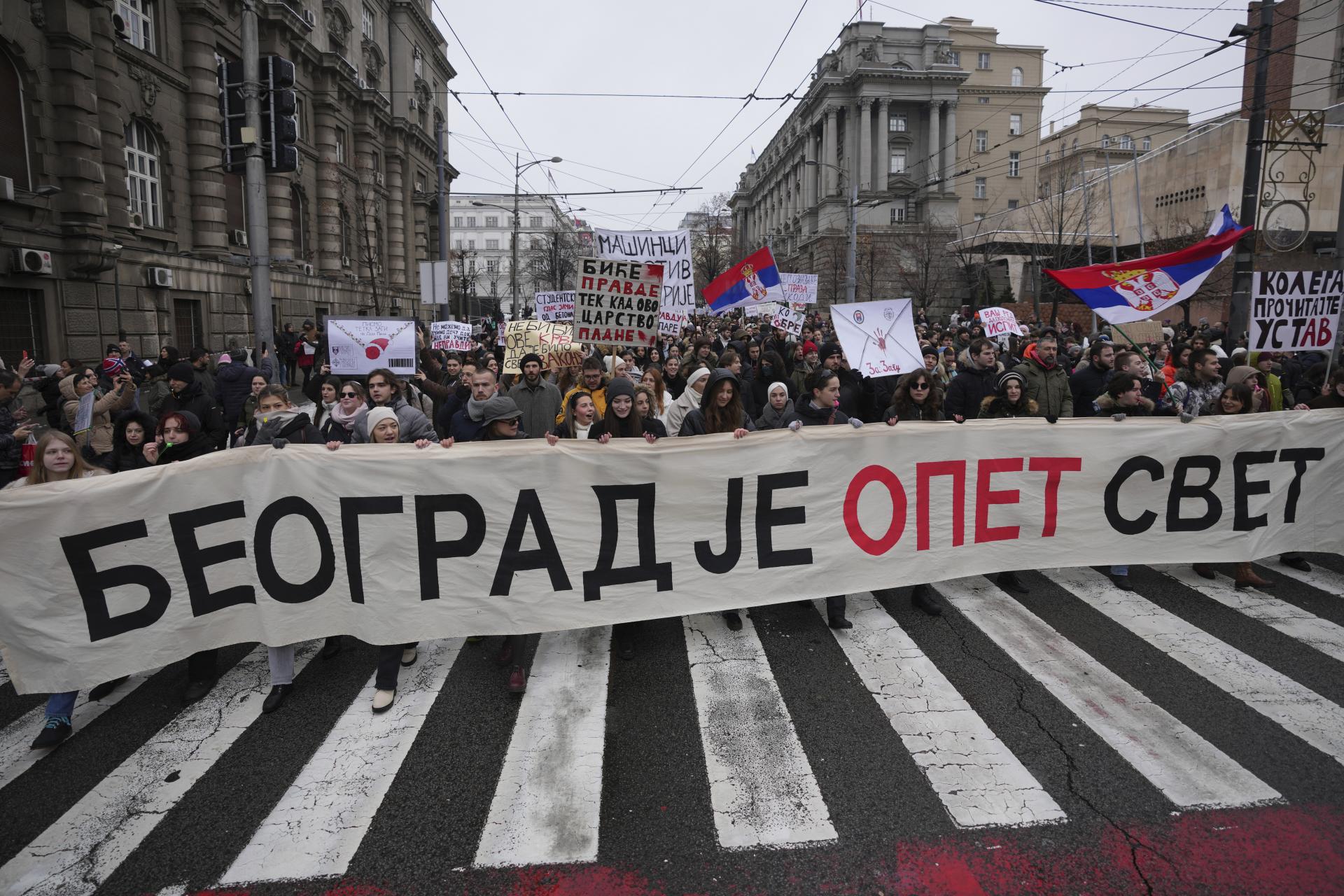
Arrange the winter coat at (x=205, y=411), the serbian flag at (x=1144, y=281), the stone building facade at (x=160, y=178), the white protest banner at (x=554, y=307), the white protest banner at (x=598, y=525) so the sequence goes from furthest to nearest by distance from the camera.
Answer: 1. the white protest banner at (x=554, y=307)
2. the stone building facade at (x=160, y=178)
3. the winter coat at (x=205, y=411)
4. the serbian flag at (x=1144, y=281)
5. the white protest banner at (x=598, y=525)

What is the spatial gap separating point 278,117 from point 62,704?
10061 millimetres

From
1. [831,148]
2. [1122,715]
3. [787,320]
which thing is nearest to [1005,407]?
[1122,715]

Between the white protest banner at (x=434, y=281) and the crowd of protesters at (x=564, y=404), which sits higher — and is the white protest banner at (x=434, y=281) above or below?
above

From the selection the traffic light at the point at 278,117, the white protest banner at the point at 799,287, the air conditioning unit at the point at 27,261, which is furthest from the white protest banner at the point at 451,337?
the white protest banner at the point at 799,287

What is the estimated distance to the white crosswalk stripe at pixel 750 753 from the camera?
11.2 feet

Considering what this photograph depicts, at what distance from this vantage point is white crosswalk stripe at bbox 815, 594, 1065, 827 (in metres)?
3.50

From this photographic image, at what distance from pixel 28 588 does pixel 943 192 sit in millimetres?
79132

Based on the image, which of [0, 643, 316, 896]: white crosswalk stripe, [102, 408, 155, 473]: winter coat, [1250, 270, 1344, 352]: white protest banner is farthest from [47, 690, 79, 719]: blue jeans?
[1250, 270, 1344, 352]: white protest banner

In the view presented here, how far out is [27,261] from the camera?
13719 millimetres

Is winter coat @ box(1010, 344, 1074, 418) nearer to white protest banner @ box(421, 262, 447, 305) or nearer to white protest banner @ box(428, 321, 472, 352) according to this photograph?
white protest banner @ box(428, 321, 472, 352)

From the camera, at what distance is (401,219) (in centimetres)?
3938

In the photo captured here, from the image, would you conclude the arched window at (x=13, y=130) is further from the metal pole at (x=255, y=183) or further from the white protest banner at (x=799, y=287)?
the white protest banner at (x=799, y=287)

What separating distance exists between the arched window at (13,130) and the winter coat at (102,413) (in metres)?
7.96

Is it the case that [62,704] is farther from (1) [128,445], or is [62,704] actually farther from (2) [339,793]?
(1) [128,445]
